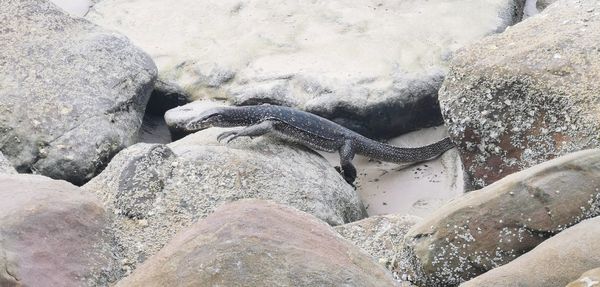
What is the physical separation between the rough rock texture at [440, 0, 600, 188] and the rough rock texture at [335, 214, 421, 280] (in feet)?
2.73

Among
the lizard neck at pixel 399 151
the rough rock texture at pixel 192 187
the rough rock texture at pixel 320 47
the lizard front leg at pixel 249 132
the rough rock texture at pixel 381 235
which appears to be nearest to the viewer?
the rough rock texture at pixel 381 235

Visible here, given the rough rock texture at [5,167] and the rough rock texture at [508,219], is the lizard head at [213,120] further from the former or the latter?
the rough rock texture at [508,219]

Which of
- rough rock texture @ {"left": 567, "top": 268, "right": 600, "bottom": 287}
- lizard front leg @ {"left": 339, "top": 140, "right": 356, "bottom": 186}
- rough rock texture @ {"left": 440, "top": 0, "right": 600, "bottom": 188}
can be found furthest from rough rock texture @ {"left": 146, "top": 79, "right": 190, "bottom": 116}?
rough rock texture @ {"left": 567, "top": 268, "right": 600, "bottom": 287}

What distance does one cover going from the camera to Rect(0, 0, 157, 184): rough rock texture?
585 cm

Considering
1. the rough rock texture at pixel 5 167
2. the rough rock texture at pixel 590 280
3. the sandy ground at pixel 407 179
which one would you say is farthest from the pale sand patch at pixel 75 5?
the rough rock texture at pixel 590 280

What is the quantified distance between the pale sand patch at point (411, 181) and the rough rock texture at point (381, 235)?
1.50 meters

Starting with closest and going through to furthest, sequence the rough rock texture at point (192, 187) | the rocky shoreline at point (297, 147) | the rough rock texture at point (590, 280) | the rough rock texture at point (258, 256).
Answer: the rough rock texture at point (590, 280), the rough rock texture at point (258, 256), the rocky shoreline at point (297, 147), the rough rock texture at point (192, 187)

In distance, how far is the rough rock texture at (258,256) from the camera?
2721 mm

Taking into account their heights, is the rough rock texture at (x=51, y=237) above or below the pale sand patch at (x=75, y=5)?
above

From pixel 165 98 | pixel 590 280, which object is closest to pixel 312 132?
pixel 165 98

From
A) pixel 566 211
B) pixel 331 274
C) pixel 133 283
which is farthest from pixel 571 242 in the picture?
pixel 133 283

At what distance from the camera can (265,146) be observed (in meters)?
5.80

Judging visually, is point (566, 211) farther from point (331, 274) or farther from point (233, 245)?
point (233, 245)

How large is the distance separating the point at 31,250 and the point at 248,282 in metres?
1.06
